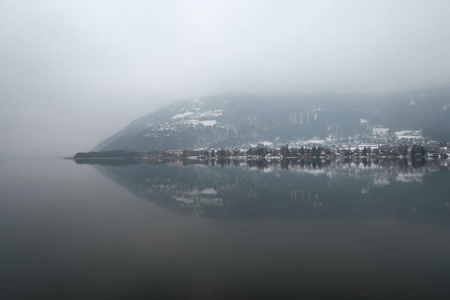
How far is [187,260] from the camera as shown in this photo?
42.2ft

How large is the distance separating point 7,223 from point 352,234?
2228cm

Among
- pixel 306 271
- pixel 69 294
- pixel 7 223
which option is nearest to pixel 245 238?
pixel 306 271

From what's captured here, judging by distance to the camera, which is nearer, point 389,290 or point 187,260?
point 389,290

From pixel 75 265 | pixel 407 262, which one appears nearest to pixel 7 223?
pixel 75 265

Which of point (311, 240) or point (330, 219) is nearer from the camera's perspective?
point (311, 240)

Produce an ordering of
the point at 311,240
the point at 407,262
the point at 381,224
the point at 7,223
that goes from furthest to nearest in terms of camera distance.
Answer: the point at 7,223 → the point at 381,224 → the point at 311,240 → the point at 407,262

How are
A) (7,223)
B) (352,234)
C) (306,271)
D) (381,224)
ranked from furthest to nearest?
1. (7,223)
2. (381,224)
3. (352,234)
4. (306,271)

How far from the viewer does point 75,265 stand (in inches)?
492

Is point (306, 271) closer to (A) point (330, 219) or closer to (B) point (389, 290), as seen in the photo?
(B) point (389, 290)

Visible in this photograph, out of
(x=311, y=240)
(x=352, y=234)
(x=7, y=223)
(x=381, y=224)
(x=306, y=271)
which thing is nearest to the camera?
(x=306, y=271)

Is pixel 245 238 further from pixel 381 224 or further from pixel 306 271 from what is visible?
pixel 381 224

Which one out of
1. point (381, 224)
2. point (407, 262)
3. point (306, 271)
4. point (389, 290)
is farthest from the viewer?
point (381, 224)

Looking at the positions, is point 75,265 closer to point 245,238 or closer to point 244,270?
point 244,270

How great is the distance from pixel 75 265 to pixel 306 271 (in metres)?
9.59
